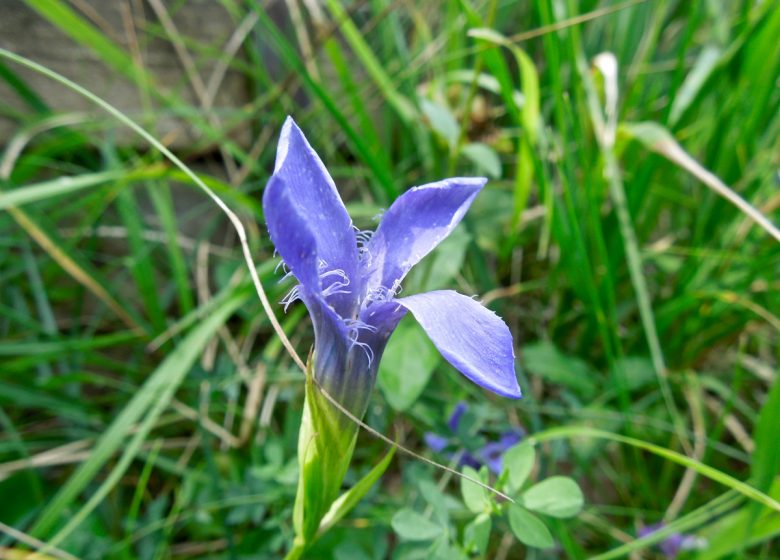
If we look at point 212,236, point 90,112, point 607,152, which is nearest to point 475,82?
point 607,152

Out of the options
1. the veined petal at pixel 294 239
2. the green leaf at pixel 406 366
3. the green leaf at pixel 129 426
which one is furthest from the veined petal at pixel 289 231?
the green leaf at pixel 129 426

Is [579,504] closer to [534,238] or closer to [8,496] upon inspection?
[534,238]

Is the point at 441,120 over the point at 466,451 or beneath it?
over

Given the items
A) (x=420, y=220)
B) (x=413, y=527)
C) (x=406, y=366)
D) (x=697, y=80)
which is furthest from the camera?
(x=697, y=80)

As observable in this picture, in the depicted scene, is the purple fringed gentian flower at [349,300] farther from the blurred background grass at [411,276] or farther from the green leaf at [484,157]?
the green leaf at [484,157]

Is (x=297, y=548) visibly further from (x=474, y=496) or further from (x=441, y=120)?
(x=441, y=120)

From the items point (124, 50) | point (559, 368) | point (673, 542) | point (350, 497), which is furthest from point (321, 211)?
point (124, 50)

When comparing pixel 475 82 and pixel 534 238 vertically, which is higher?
pixel 475 82
